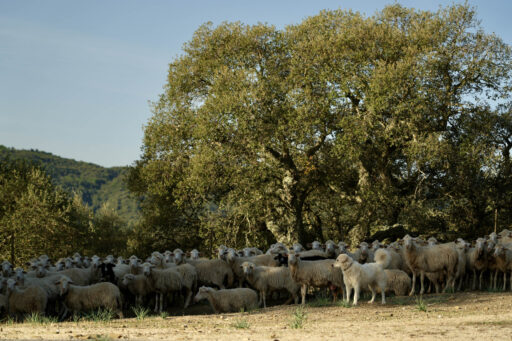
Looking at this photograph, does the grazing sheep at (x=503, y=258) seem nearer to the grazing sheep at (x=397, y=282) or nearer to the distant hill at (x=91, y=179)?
the grazing sheep at (x=397, y=282)

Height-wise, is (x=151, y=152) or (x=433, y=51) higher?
(x=433, y=51)

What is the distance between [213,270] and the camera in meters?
17.9

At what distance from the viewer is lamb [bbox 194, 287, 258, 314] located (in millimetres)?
14703

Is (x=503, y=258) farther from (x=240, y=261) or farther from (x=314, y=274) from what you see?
(x=240, y=261)

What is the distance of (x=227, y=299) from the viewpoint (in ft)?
48.5

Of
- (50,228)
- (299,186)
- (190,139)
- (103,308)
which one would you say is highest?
(190,139)

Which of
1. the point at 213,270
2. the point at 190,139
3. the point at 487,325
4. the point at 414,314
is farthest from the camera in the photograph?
the point at 190,139

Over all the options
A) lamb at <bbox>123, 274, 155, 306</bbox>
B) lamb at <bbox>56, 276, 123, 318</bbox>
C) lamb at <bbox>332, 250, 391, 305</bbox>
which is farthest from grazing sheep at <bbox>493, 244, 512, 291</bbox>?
lamb at <bbox>56, 276, 123, 318</bbox>

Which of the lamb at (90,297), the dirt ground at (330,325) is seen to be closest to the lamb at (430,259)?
the dirt ground at (330,325)

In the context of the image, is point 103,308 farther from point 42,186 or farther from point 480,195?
point 42,186

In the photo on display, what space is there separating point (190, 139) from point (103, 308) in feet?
50.3

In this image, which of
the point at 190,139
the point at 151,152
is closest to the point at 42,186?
the point at 151,152

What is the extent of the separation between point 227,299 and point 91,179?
141 meters

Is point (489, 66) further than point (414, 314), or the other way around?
point (489, 66)
